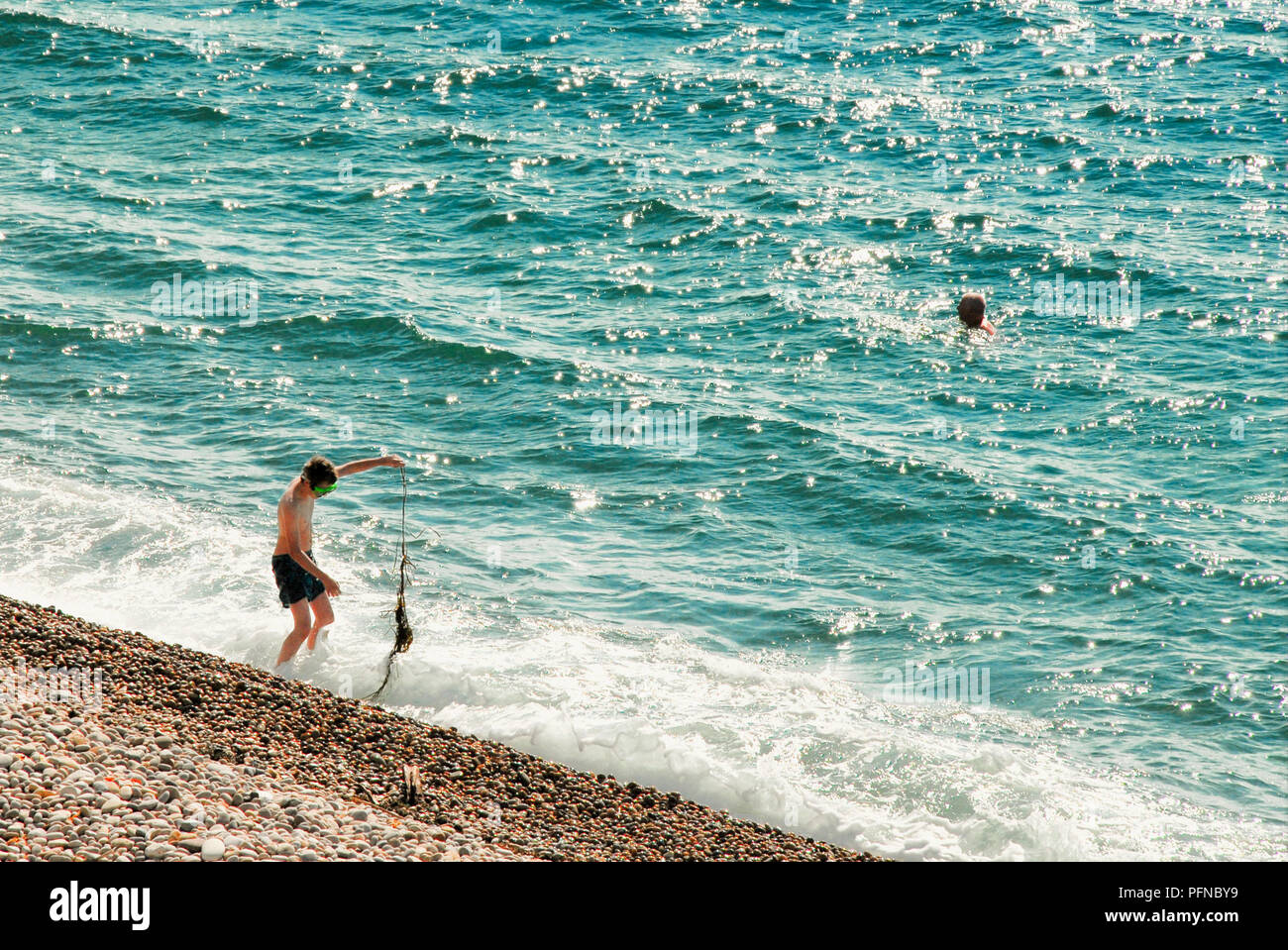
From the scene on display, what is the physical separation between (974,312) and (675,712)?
10639mm

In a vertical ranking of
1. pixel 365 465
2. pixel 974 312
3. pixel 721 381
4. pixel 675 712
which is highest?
pixel 974 312

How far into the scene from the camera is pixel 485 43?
107 ft

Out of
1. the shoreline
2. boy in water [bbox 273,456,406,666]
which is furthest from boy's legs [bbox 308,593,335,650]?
the shoreline

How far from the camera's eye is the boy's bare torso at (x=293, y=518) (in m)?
11.6

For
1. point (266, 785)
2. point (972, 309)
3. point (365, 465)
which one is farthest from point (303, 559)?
point (972, 309)

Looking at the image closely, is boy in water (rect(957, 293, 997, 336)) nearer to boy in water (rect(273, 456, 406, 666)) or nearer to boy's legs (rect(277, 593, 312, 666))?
boy in water (rect(273, 456, 406, 666))

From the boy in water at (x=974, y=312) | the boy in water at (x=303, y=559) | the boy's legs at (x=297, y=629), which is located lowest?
the boy's legs at (x=297, y=629)

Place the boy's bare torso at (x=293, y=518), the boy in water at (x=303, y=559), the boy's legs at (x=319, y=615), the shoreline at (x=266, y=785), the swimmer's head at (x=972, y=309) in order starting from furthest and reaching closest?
the swimmer's head at (x=972, y=309) → the boy's legs at (x=319, y=615) → the boy's bare torso at (x=293, y=518) → the boy in water at (x=303, y=559) → the shoreline at (x=266, y=785)

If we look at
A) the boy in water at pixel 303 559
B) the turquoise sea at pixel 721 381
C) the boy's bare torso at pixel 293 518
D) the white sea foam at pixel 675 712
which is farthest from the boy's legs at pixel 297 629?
the boy's bare torso at pixel 293 518

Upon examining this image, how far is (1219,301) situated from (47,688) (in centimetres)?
1817

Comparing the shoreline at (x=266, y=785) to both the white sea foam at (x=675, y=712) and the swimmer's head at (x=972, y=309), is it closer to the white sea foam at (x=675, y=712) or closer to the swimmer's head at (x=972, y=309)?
the white sea foam at (x=675, y=712)

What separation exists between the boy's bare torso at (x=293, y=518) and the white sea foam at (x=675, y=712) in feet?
4.26

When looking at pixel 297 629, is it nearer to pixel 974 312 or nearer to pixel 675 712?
pixel 675 712

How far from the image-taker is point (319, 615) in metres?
12.0
